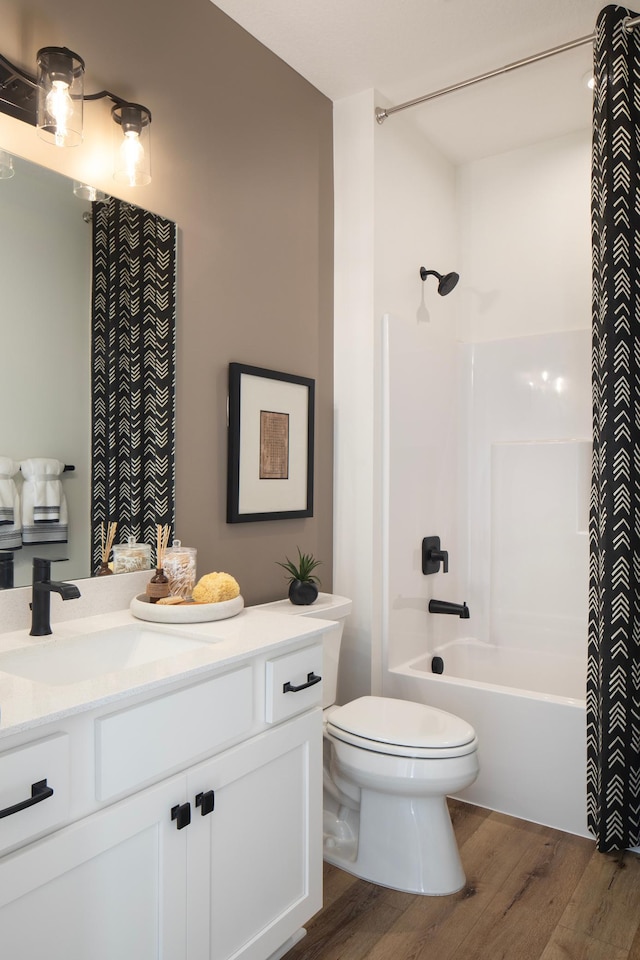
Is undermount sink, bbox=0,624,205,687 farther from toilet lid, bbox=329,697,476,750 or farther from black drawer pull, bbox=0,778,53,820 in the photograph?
toilet lid, bbox=329,697,476,750

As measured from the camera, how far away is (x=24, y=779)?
108cm

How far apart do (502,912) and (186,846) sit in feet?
3.50

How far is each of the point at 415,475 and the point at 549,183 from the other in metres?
1.51

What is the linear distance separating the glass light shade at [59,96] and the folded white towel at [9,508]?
793 millimetres

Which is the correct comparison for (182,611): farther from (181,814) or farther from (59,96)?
(59,96)

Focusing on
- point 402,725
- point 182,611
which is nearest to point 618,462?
point 402,725

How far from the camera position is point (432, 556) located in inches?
120

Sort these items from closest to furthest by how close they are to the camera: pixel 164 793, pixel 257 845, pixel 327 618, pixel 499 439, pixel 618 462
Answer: pixel 164 793 → pixel 257 845 → pixel 618 462 → pixel 327 618 → pixel 499 439

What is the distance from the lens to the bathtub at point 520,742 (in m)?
2.39

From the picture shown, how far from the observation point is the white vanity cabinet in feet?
3.73

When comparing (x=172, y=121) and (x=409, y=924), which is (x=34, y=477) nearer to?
(x=172, y=121)

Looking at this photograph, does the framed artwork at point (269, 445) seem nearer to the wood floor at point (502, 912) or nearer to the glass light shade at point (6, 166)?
the glass light shade at point (6, 166)

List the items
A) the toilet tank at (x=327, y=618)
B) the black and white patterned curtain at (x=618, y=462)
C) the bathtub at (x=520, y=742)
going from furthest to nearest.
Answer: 1. the bathtub at (x=520, y=742)
2. the toilet tank at (x=327, y=618)
3. the black and white patterned curtain at (x=618, y=462)

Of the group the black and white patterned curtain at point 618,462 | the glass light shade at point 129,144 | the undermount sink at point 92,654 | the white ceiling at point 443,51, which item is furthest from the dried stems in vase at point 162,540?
the white ceiling at point 443,51
